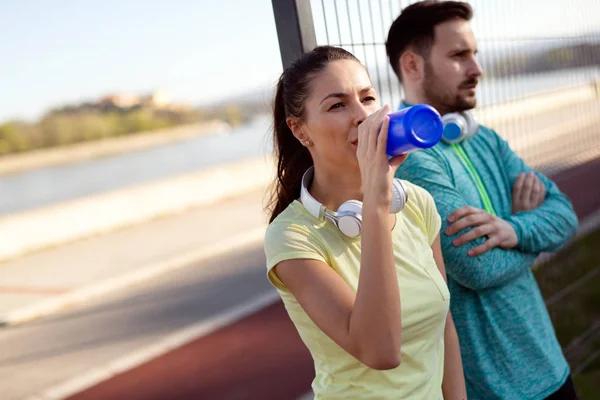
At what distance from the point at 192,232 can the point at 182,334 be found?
6342 mm

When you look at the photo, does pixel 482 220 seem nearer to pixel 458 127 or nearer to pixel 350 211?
pixel 458 127

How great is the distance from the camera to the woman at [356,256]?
1612mm

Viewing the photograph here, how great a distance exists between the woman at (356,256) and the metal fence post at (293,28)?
1.27 feet

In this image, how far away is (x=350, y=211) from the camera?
5.81 ft

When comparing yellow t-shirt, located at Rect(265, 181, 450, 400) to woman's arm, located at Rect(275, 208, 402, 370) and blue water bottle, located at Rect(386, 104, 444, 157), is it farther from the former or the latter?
blue water bottle, located at Rect(386, 104, 444, 157)

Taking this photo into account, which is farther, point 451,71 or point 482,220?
point 451,71

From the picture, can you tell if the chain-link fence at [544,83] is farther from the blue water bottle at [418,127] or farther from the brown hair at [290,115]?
the blue water bottle at [418,127]

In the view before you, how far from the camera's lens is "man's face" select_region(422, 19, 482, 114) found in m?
2.52

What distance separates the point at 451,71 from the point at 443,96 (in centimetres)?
9

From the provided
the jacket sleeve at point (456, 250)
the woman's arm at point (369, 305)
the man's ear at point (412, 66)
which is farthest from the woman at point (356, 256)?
the man's ear at point (412, 66)

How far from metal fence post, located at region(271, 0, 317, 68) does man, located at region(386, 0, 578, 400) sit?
0.38 metres

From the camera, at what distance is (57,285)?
35.6ft

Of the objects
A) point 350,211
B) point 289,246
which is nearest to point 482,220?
point 350,211

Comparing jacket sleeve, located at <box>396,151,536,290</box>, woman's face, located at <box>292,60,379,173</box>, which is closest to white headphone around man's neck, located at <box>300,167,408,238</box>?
woman's face, located at <box>292,60,379,173</box>
